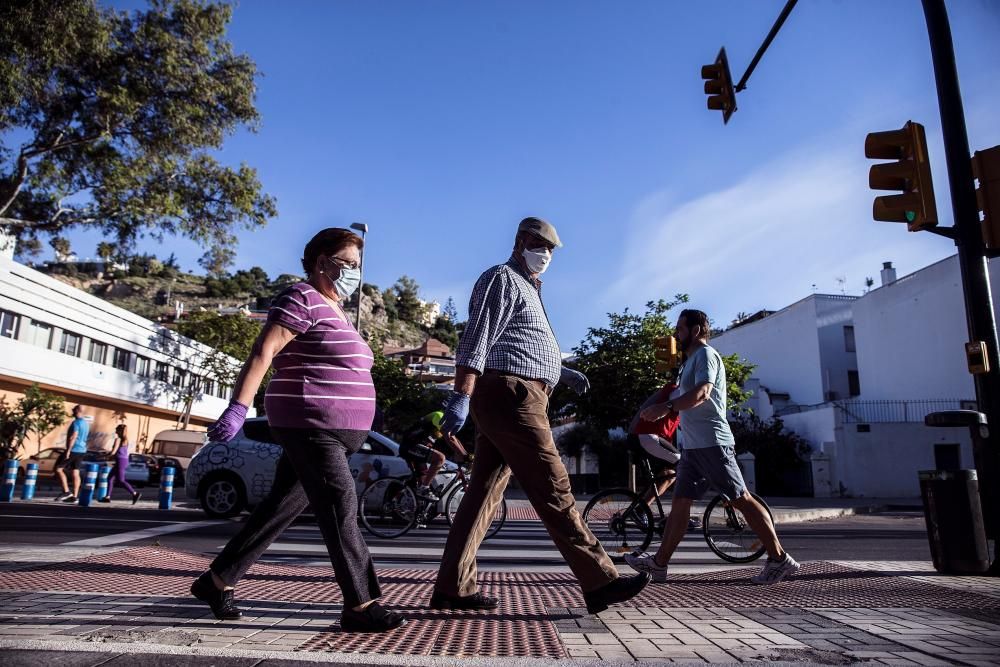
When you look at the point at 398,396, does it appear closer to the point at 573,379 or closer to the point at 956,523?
the point at 956,523

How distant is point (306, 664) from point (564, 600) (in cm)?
198

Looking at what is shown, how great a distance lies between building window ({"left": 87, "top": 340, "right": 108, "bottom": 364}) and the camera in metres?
35.1

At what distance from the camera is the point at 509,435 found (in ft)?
12.0

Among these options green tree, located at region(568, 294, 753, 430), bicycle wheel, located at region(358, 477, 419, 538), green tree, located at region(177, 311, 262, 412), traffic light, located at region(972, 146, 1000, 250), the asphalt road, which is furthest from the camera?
green tree, located at region(177, 311, 262, 412)

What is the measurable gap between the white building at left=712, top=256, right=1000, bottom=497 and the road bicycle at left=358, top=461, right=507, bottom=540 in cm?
2358

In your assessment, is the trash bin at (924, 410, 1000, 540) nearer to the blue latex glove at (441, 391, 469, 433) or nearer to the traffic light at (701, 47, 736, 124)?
the blue latex glove at (441, 391, 469, 433)

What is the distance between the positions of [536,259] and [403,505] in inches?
221

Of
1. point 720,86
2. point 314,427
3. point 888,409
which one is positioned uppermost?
point 720,86

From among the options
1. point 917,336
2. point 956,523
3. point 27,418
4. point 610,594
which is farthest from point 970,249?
point 917,336

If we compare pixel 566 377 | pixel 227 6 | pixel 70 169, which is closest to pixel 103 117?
pixel 70 169

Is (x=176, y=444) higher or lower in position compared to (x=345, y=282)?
higher

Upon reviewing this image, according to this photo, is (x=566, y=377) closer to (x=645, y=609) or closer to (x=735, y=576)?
(x=645, y=609)

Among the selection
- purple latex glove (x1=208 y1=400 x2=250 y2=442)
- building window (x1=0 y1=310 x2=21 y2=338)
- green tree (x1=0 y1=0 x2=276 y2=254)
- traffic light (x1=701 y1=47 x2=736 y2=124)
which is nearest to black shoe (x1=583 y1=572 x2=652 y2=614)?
purple latex glove (x1=208 y1=400 x2=250 y2=442)

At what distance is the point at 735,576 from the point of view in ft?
18.0
